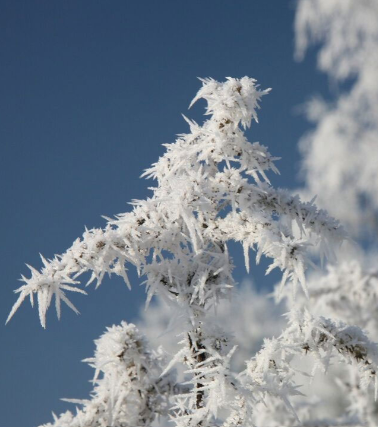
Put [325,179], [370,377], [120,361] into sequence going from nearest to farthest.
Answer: [120,361] → [370,377] → [325,179]

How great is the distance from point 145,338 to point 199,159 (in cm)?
122

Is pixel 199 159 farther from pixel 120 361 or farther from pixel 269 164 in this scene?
pixel 120 361

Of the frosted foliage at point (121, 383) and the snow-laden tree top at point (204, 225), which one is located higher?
the snow-laden tree top at point (204, 225)

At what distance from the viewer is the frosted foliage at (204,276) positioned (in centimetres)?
304

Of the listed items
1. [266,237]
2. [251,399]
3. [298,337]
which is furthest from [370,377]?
[266,237]

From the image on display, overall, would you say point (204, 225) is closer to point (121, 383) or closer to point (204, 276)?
point (204, 276)

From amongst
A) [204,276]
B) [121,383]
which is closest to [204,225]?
[204,276]

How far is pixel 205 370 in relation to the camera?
3.02 meters

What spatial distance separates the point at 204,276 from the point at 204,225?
384mm

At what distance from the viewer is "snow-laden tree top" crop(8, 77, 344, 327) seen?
3.14 metres

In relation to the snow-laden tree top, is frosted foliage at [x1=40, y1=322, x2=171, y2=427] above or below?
below

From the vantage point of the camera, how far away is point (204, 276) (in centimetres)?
333

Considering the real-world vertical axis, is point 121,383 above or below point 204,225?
below

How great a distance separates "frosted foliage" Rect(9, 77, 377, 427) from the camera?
120 inches
